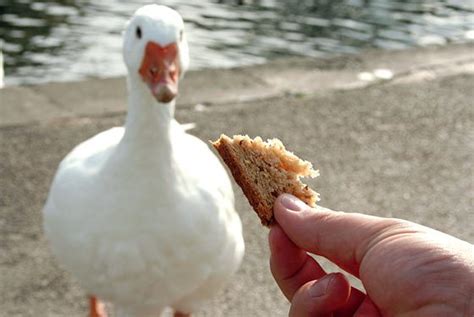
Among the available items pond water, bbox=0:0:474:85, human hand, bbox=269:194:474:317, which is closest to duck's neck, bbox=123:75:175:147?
human hand, bbox=269:194:474:317

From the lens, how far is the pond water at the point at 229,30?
7.41 m

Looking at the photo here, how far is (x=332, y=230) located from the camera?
2084mm

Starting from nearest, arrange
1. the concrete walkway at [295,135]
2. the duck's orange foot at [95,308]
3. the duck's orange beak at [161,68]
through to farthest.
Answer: the duck's orange beak at [161,68] → the duck's orange foot at [95,308] → the concrete walkway at [295,135]

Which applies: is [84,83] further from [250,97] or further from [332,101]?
[332,101]

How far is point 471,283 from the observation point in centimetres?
188

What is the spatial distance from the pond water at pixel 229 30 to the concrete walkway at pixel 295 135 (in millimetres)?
1082

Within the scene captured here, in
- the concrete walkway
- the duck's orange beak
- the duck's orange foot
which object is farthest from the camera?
the concrete walkway

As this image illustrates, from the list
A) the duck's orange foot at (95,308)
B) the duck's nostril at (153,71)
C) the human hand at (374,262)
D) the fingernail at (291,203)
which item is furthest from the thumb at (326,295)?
the duck's orange foot at (95,308)

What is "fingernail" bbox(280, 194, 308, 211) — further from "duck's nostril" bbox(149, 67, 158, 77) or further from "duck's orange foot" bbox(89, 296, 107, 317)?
"duck's orange foot" bbox(89, 296, 107, 317)

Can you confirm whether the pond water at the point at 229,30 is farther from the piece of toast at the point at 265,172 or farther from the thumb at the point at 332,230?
the thumb at the point at 332,230

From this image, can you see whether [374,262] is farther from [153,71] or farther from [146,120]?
[146,120]

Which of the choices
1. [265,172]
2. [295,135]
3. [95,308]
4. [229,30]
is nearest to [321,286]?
[265,172]

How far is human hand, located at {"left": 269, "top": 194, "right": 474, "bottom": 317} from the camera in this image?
1.91 meters

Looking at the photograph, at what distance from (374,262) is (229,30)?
6.42 metres
